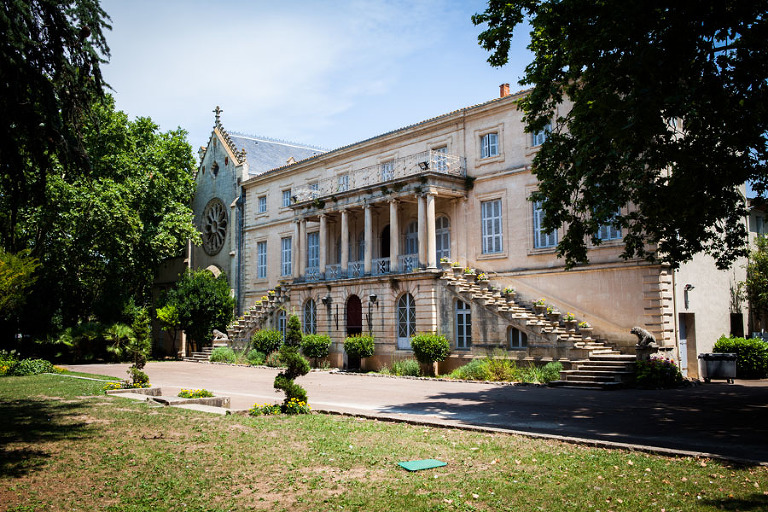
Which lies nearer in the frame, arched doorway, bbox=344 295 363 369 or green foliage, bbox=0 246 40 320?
green foliage, bbox=0 246 40 320

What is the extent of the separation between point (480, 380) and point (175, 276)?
95.1 ft

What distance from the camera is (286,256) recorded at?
35812mm

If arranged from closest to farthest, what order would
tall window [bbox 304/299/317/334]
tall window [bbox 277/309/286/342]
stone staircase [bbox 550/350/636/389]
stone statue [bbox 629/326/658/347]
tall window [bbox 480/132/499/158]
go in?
stone staircase [bbox 550/350/636/389]
stone statue [bbox 629/326/658/347]
tall window [bbox 480/132/499/158]
tall window [bbox 304/299/317/334]
tall window [bbox 277/309/286/342]

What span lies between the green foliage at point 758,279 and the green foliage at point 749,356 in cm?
327

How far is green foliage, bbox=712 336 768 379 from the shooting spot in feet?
69.9

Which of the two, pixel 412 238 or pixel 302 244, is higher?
pixel 302 244

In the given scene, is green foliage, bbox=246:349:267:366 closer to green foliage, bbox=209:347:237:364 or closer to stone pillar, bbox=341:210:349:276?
green foliage, bbox=209:347:237:364

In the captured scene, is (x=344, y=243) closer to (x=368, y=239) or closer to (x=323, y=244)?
(x=368, y=239)

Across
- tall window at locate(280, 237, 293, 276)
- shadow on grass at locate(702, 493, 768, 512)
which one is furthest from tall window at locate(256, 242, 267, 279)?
shadow on grass at locate(702, 493, 768, 512)

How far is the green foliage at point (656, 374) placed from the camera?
58.9ft

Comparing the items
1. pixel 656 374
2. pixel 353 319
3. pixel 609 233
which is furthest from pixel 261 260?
pixel 656 374

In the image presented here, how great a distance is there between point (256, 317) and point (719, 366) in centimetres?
2218

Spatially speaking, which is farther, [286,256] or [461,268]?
[286,256]

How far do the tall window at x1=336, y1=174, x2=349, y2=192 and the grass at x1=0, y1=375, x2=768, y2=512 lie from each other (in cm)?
2138
